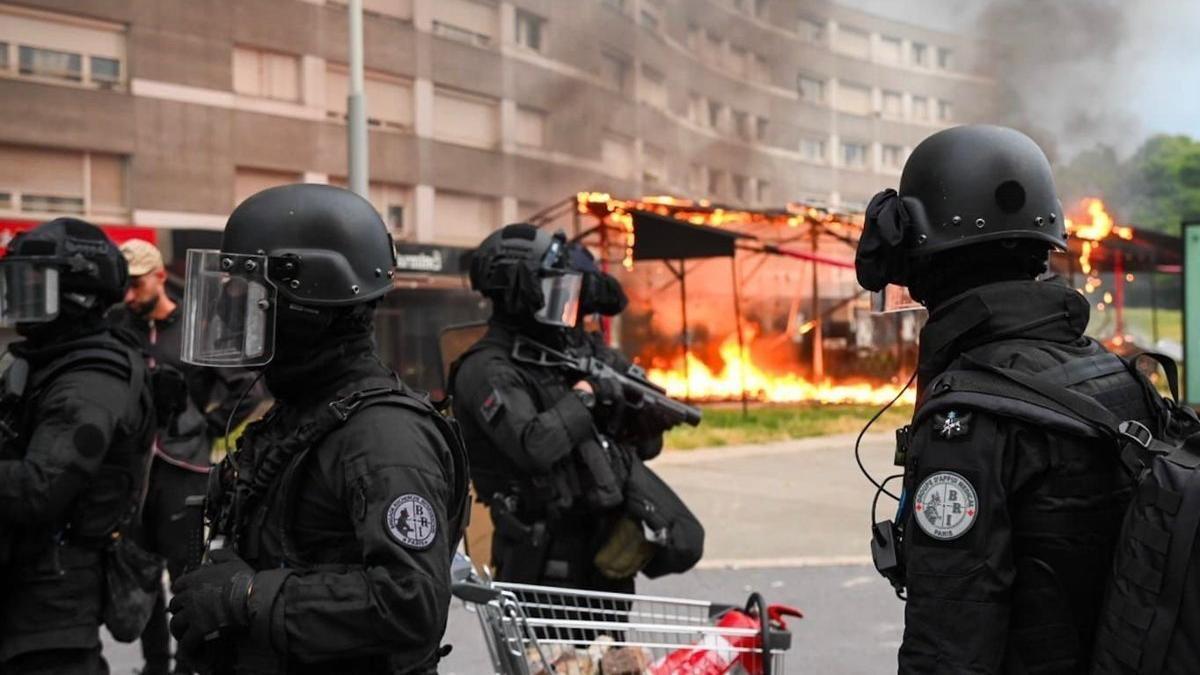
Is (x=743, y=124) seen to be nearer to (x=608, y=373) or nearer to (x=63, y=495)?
(x=608, y=373)

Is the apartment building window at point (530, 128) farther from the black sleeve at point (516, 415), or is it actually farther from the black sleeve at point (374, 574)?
the black sleeve at point (374, 574)

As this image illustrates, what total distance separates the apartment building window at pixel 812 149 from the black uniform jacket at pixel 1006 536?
1006 inches

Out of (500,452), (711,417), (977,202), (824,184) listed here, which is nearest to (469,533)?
(500,452)

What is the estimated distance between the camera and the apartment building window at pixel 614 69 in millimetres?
24688

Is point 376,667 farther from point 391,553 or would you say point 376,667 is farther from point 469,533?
point 469,533

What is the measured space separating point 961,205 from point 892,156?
2564cm

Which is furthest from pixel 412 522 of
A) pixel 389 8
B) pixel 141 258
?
pixel 389 8

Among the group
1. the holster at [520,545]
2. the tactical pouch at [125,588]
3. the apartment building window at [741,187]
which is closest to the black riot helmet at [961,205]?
the holster at [520,545]

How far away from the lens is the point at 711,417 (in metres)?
12.8

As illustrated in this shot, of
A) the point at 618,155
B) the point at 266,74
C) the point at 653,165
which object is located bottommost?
the point at 653,165

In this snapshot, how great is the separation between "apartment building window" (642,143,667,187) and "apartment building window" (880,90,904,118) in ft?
17.2

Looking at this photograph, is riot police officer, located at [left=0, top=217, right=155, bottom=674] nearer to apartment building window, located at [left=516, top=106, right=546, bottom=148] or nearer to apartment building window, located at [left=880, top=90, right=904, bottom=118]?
apartment building window, located at [left=516, top=106, right=546, bottom=148]

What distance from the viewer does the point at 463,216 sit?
23.1 m

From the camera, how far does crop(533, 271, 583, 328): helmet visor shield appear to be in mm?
3551
